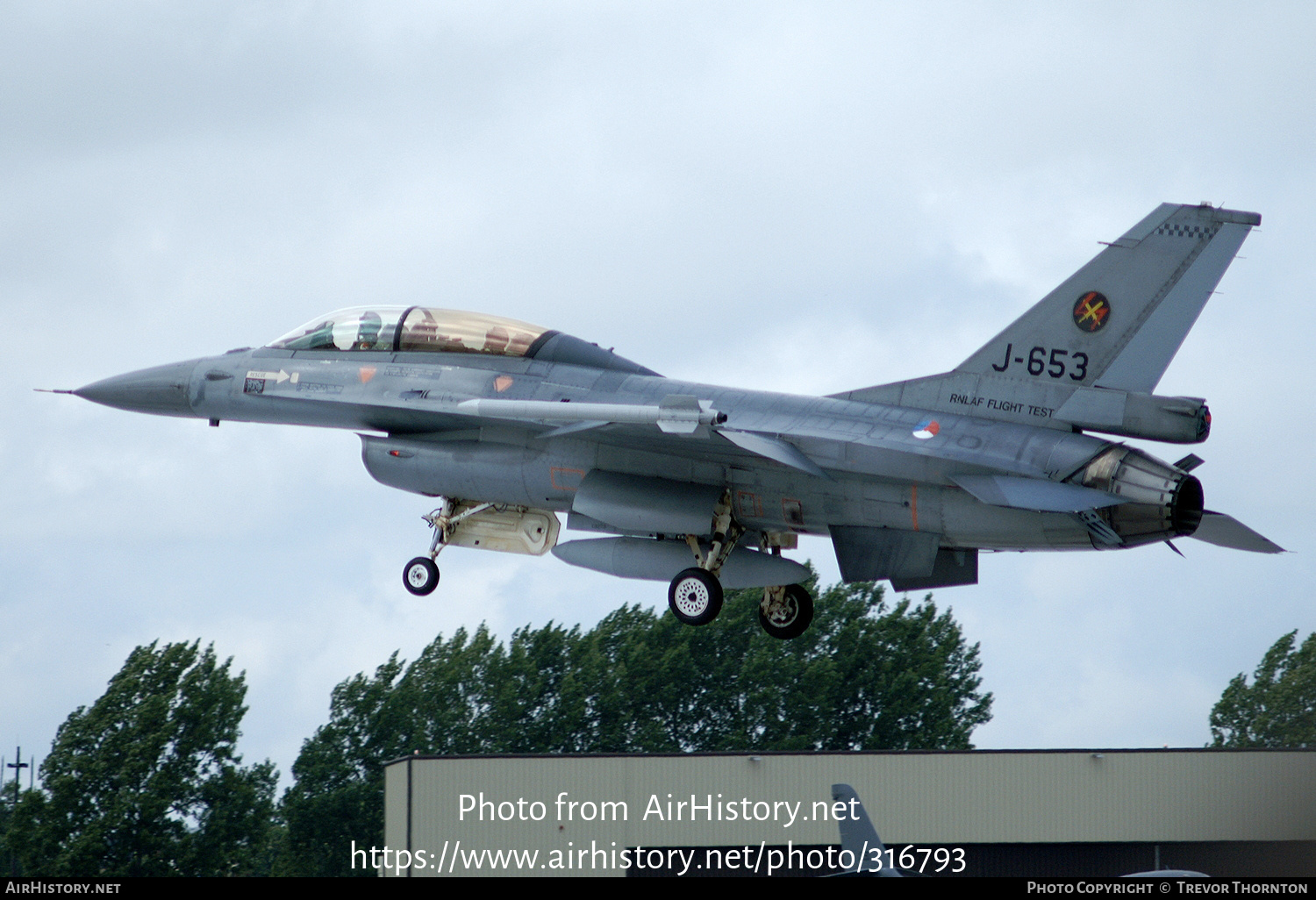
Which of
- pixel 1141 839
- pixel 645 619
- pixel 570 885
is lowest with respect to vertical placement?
pixel 570 885

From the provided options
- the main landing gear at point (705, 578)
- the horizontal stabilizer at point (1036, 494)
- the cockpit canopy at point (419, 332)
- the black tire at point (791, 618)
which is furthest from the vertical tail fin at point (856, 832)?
the horizontal stabilizer at point (1036, 494)

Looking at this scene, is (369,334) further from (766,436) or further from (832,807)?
(832,807)

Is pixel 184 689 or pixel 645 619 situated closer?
pixel 184 689

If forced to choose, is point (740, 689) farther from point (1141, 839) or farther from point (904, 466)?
point (904, 466)

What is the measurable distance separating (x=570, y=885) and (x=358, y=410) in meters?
9.77

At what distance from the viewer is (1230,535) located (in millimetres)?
16594

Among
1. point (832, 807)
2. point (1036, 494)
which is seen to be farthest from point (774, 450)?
point (832, 807)

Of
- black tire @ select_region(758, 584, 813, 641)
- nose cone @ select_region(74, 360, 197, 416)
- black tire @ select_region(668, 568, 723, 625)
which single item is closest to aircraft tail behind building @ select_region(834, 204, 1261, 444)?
black tire @ select_region(668, 568, 723, 625)

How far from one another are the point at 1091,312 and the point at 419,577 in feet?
26.1

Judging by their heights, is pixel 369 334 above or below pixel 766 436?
above

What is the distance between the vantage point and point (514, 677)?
56281mm

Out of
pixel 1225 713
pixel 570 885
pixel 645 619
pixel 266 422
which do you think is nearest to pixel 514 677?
pixel 645 619

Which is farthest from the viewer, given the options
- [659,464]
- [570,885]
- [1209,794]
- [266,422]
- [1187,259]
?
[1209,794]

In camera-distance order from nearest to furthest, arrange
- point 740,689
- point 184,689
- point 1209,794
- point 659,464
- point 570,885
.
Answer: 1. point 570,885
2. point 659,464
3. point 1209,794
4. point 184,689
5. point 740,689
